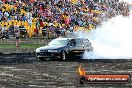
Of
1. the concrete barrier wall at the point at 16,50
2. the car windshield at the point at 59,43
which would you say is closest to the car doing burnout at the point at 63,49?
the car windshield at the point at 59,43

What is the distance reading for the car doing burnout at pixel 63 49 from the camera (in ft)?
89.5

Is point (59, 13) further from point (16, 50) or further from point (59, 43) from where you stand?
point (59, 43)

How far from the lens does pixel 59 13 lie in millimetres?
47656

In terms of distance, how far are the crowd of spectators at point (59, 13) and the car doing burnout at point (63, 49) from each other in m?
9.63

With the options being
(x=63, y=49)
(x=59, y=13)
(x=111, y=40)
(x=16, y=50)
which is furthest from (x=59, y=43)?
(x=59, y=13)

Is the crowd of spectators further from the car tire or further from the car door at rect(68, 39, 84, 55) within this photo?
the car tire

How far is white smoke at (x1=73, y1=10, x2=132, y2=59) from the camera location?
3168 cm

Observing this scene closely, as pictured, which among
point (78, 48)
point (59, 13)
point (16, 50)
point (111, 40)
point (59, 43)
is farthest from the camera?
point (59, 13)

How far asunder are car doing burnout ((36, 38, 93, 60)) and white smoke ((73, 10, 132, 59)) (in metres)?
0.64

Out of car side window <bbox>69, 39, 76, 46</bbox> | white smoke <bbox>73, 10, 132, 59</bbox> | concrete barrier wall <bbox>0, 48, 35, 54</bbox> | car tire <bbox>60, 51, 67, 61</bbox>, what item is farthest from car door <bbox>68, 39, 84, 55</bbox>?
concrete barrier wall <bbox>0, 48, 35, 54</bbox>

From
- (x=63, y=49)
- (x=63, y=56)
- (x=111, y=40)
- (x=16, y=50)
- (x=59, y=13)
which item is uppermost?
(x=63, y=49)

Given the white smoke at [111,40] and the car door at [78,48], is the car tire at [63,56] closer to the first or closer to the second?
the car door at [78,48]

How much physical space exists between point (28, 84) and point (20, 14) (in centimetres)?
2847

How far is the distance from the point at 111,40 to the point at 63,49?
13.7 m
